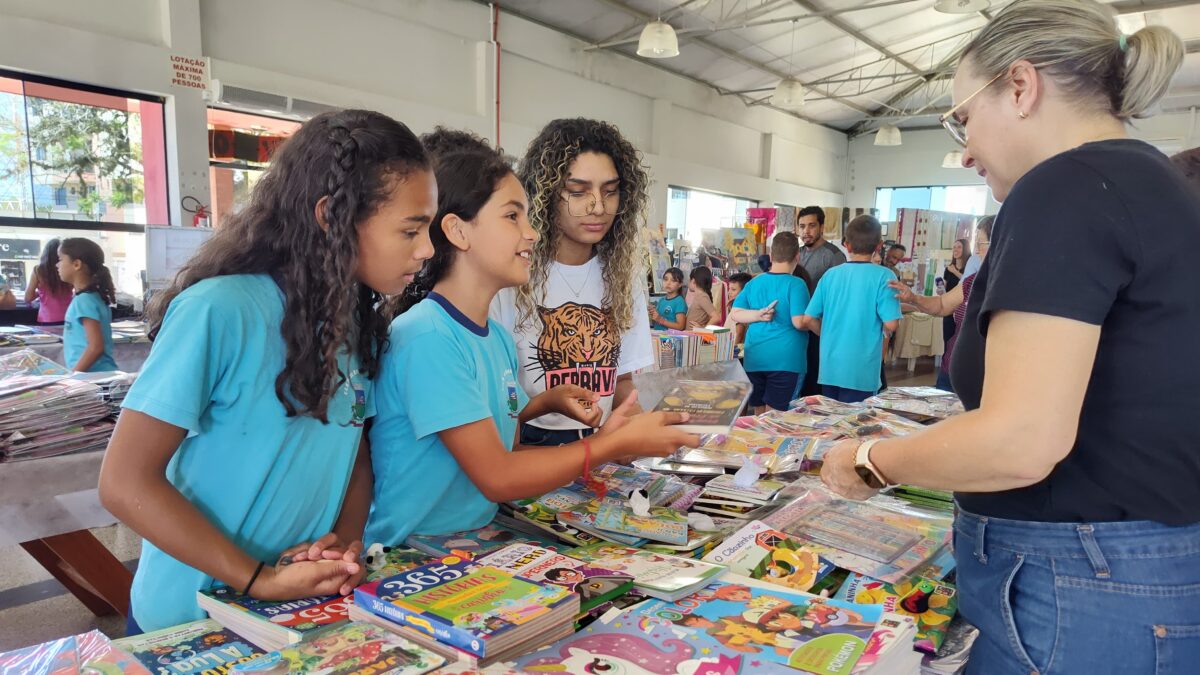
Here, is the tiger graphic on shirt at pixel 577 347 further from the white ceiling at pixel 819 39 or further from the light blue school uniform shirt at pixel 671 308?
the white ceiling at pixel 819 39

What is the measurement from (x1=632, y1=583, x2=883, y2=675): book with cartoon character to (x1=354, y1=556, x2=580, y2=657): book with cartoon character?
0.16 metres

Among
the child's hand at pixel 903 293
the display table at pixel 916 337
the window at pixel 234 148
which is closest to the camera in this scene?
the child's hand at pixel 903 293

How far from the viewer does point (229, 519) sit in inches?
39.3

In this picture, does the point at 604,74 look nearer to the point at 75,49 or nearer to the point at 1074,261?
the point at 75,49

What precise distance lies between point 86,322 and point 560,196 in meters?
2.88

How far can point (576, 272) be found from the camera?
1.83 metres

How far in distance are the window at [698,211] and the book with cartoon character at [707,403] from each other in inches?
338

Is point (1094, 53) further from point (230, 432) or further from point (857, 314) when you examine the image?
point (857, 314)

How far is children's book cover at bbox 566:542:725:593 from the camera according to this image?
993 millimetres

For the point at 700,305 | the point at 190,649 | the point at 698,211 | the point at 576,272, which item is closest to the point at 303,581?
the point at 190,649

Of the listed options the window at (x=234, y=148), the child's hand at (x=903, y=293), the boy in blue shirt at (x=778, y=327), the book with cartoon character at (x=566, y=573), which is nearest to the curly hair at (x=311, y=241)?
the book with cartoon character at (x=566, y=573)

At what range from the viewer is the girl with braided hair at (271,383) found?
35.2 inches

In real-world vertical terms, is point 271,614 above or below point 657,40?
below

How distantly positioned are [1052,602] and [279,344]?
108cm
